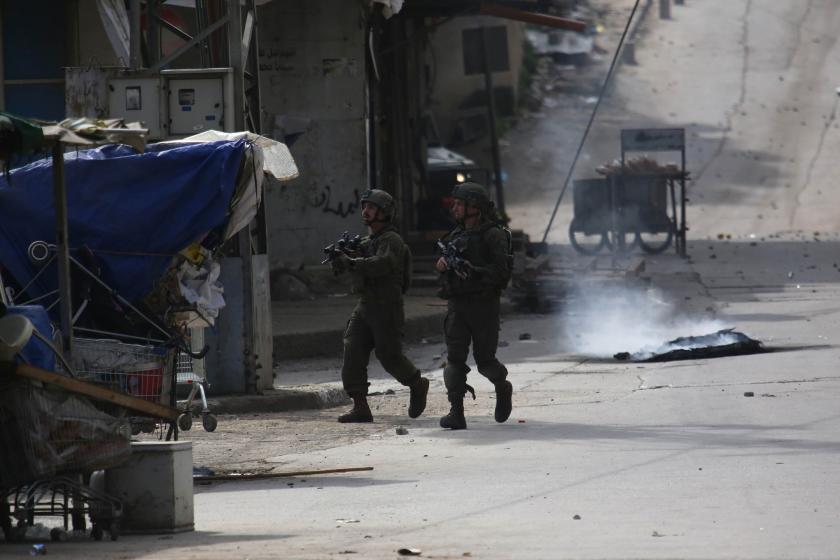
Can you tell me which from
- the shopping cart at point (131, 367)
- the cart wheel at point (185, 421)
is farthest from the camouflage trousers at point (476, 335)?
the shopping cart at point (131, 367)

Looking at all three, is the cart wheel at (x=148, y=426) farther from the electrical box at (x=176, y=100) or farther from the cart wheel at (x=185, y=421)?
the electrical box at (x=176, y=100)

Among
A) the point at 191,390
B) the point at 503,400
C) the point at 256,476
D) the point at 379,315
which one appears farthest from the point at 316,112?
the point at 256,476

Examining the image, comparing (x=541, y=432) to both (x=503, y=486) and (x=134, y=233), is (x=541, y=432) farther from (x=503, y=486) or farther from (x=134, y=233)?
(x=134, y=233)

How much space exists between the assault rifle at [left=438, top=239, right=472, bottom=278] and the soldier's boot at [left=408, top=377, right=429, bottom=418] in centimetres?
108

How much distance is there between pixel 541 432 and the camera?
37.8 ft

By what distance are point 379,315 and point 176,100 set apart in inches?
97.3

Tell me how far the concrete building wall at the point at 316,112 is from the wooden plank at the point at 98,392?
13612 millimetres

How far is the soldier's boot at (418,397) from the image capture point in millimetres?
12508

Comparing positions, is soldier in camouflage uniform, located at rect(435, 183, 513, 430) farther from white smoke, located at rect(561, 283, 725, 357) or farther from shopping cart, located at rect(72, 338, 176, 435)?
white smoke, located at rect(561, 283, 725, 357)

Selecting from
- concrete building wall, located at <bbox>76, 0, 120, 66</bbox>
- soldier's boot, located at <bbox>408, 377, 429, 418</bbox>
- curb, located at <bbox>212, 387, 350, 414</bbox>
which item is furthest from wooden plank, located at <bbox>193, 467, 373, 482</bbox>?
concrete building wall, located at <bbox>76, 0, 120, 66</bbox>

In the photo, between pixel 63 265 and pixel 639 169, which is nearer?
pixel 63 265

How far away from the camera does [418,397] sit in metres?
12.5

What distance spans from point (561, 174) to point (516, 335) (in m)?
20.2

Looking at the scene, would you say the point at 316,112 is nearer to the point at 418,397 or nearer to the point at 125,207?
the point at 418,397
